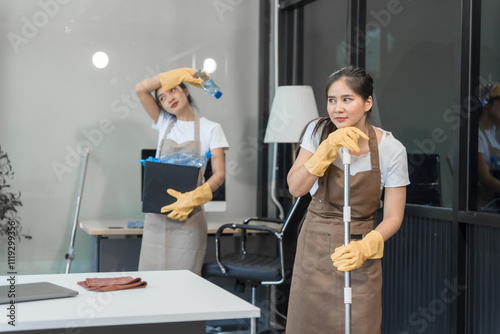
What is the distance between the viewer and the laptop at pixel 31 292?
1.77 meters

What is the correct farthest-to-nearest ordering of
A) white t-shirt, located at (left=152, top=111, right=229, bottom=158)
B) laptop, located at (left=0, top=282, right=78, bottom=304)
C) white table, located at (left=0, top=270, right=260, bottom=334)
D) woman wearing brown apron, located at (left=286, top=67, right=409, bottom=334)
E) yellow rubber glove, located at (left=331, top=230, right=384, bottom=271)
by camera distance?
white t-shirt, located at (left=152, top=111, right=229, bottom=158)
woman wearing brown apron, located at (left=286, top=67, right=409, bottom=334)
yellow rubber glove, located at (left=331, top=230, right=384, bottom=271)
laptop, located at (left=0, top=282, right=78, bottom=304)
white table, located at (left=0, top=270, right=260, bottom=334)

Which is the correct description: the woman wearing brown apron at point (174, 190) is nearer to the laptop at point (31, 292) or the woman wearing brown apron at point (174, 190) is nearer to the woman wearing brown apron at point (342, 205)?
the woman wearing brown apron at point (342, 205)

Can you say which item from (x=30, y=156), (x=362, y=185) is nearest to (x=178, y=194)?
(x=362, y=185)

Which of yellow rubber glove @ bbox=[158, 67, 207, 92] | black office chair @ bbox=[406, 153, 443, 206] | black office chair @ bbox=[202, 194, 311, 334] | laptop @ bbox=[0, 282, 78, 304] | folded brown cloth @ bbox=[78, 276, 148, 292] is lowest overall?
black office chair @ bbox=[202, 194, 311, 334]

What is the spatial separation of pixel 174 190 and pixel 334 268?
47.1 inches

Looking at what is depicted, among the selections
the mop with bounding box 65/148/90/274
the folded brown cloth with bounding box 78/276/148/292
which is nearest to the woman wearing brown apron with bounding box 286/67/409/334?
the folded brown cloth with bounding box 78/276/148/292

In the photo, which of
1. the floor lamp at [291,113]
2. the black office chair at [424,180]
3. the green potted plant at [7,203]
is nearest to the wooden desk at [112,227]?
the green potted plant at [7,203]

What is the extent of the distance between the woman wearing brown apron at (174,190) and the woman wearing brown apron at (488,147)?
1.24 m

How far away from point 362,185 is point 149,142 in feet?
8.10

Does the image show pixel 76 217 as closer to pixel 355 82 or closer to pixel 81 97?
pixel 81 97

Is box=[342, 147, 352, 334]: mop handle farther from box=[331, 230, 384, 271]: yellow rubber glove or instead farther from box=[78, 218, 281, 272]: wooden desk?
box=[78, 218, 281, 272]: wooden desk

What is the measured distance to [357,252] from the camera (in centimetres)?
209

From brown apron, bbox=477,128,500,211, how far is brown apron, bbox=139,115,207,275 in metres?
1.35

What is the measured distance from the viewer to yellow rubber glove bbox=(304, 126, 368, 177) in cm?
211
